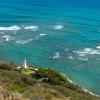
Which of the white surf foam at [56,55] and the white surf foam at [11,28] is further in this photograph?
the white surf foam at [11,28]

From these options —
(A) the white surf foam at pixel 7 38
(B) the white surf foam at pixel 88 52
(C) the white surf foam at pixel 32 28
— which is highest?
(C) the white surf foam at pixel 32 28

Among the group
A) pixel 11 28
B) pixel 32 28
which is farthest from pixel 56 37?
pixel 11 28

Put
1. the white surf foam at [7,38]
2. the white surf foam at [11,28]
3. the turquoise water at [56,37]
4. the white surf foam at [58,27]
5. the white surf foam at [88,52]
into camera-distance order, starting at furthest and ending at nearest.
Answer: the white surf foam at [58,27] < the white surf foam at [11,28] < the white surf foam at [7,38] < the white surf foam at [88,52] < the turquoise water at [56,37]

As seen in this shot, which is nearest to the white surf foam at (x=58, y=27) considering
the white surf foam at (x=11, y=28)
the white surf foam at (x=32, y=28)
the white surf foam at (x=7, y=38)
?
the white surf foam at (x=32, y=28)

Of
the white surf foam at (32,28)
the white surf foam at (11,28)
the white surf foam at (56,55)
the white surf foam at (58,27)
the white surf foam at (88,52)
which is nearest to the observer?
the white surf foam at (56,55)

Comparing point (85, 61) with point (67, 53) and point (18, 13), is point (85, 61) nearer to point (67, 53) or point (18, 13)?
point (67, 53)

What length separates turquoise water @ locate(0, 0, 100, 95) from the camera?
5516cm

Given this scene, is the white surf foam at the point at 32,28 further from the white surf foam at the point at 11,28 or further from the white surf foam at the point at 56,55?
the white surf foam at the point at 56,55

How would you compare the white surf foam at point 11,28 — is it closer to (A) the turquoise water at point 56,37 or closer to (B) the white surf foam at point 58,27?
(A) the turquoise water at point 56,37

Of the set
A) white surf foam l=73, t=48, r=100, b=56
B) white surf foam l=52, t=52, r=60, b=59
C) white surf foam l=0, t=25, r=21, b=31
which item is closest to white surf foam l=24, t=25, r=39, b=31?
white surf foam l=0, t=25, r=21, b=31

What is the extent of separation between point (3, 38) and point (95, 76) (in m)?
21.6

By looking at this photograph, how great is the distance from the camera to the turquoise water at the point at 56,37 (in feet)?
181

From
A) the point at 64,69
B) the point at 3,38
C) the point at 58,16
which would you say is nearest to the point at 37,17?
the point at 58,16

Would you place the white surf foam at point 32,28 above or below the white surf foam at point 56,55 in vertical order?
above
